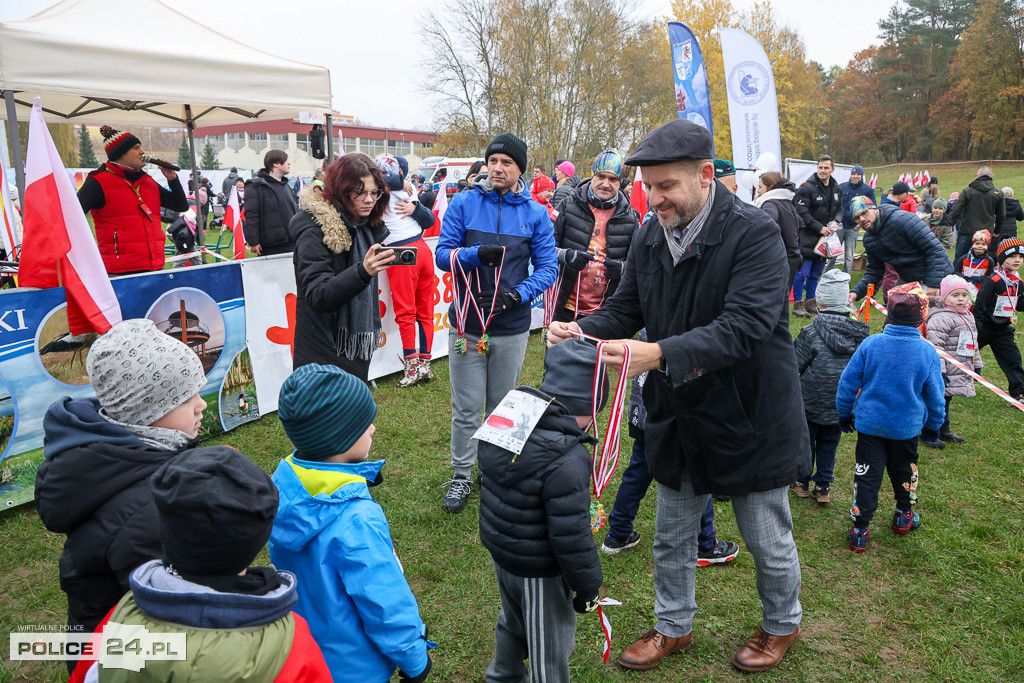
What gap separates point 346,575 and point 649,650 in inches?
65.3

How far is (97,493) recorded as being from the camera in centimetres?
160

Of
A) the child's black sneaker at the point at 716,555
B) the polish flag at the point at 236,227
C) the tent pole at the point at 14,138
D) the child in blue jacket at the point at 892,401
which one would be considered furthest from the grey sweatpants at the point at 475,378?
the polish flag at the point at 236,227

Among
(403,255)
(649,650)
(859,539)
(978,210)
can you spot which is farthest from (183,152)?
(649,650)

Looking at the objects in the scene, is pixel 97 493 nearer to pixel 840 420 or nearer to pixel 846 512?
pixel 840 420

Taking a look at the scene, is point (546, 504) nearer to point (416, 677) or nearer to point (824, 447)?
point (416, 677)

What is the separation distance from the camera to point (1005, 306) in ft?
18.7

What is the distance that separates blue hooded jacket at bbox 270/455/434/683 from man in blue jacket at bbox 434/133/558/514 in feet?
6.99

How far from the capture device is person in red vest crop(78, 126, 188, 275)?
5555mm

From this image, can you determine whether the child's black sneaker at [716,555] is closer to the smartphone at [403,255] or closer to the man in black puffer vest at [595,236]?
the man in black puffer vest at [595,236]

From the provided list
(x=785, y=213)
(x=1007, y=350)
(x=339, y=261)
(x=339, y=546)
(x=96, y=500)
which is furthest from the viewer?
(x=785, y=213)

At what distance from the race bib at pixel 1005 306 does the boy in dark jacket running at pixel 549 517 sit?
533 cm

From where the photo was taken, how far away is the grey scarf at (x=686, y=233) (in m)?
2.34

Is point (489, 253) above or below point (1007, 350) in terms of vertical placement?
above

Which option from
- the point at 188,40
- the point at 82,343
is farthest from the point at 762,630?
the point at 188,40
